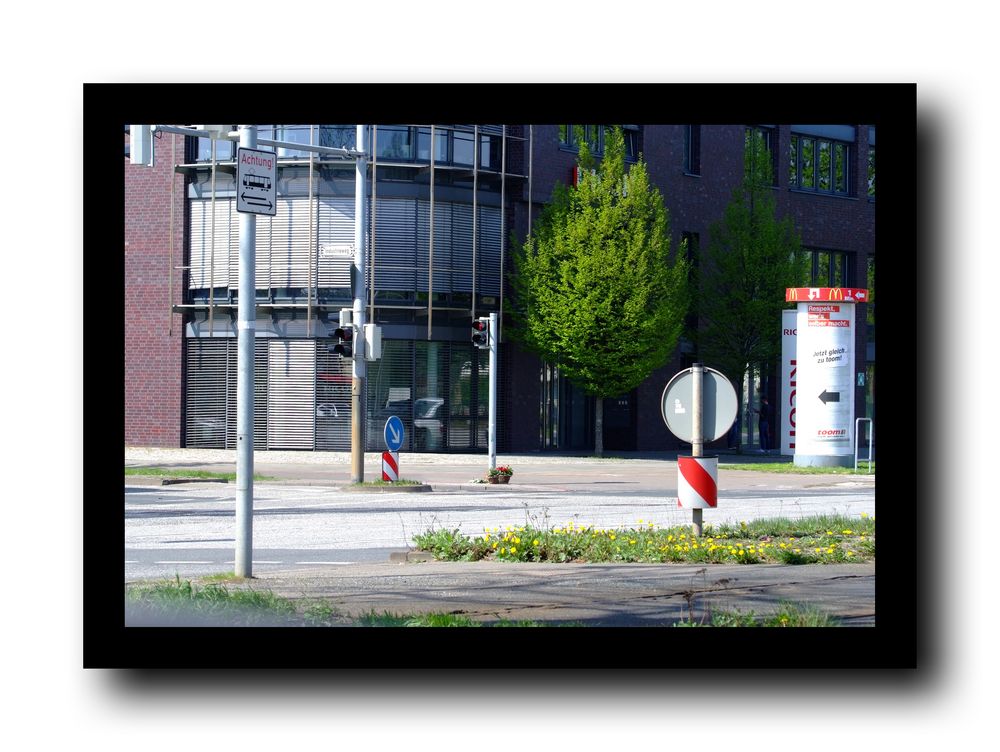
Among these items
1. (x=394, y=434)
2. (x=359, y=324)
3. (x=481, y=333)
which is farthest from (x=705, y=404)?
(x=481, y=333)

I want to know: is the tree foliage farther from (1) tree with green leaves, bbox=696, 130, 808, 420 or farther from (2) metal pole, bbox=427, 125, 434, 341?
(2) metal pole, bbox=427, 125, 434, 341

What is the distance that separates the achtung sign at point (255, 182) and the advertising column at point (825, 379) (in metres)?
24.2

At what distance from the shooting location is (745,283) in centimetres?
4150

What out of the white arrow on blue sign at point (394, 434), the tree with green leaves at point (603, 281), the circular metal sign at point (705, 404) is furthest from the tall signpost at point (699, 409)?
the tree with green leaves at point (603, 281)

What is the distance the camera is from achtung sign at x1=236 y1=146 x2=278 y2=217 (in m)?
8.59

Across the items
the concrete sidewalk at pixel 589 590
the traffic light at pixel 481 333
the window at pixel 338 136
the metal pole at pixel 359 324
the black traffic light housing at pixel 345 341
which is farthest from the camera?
the window at pixel 338 136

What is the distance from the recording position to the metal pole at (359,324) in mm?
23672

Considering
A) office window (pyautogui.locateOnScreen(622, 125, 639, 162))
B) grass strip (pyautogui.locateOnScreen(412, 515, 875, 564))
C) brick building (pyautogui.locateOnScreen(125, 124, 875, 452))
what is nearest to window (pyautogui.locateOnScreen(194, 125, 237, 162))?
brick building (pyautogui.locateOnScreen(125, 124, 875, 452))

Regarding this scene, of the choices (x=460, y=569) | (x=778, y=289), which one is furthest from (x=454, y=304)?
(x=460, y=569)

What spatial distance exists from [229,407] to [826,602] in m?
30.2

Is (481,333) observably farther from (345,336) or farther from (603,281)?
(603,281)

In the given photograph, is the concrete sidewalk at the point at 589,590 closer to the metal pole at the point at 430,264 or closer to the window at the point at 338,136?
the window at the point at 338,136

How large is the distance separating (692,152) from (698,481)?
1326 inches
